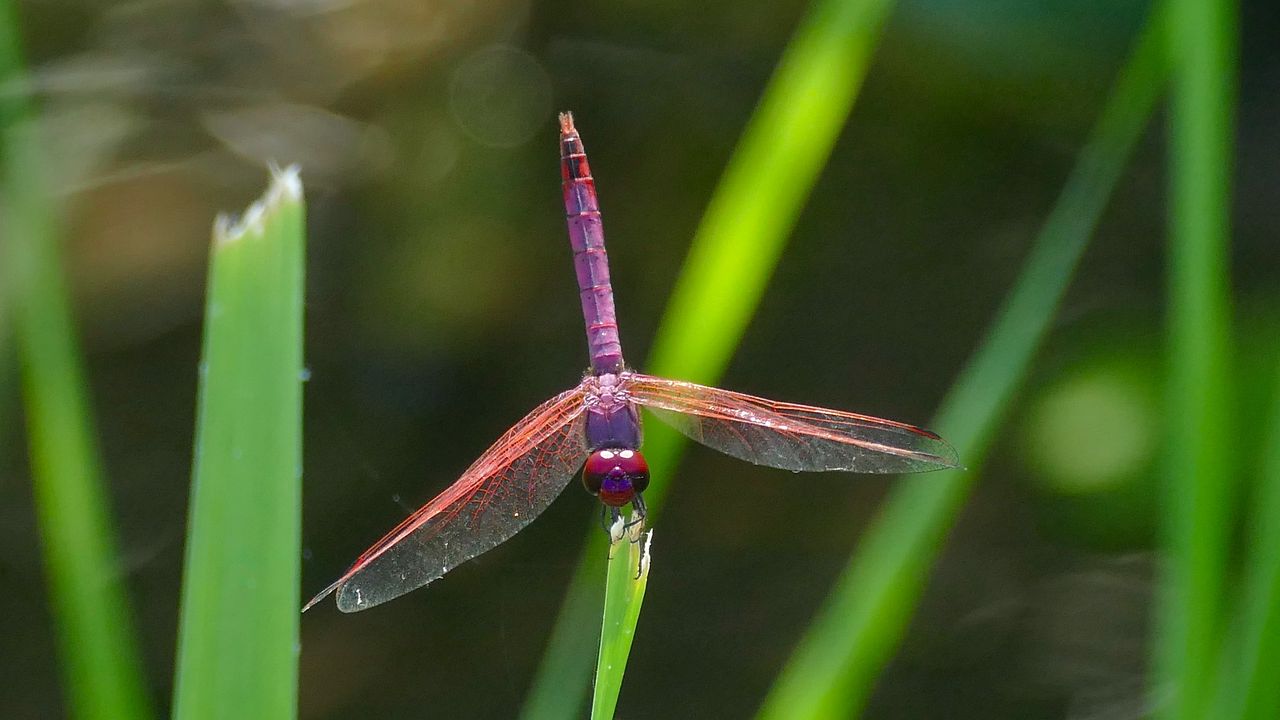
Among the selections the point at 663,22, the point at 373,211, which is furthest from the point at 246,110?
the point at 663,22

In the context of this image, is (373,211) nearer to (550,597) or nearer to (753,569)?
(550,597)

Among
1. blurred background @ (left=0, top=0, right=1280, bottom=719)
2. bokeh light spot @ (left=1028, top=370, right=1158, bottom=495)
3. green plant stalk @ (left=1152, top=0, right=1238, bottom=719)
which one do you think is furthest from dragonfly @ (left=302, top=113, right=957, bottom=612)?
bokeh light spot @ (left=1028, top=370, right=1158, bottom=495)

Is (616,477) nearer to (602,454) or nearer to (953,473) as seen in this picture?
(602,454)

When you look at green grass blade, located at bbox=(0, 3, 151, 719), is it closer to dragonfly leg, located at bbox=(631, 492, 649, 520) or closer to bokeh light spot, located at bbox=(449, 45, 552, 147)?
dragonfly leg, located at bbox=(631, 492, 649, 520)

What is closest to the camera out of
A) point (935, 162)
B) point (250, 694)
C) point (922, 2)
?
point (250, 694)

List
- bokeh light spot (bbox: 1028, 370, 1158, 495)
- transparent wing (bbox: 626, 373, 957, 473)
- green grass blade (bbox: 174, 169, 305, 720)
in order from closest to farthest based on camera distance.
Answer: green grass blade (bbox: 174, 169, 305, 720) → transparent wing (bbox: 626, 373, 957, 473) → bokeh light spot (bbox: 1028, 370, 1158, 495)

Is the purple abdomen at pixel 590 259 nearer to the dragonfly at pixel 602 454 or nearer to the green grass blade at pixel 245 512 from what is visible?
the dragonfly at pixel 602 454

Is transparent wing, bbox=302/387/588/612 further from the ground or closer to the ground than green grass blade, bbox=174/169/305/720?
closer to the ground
